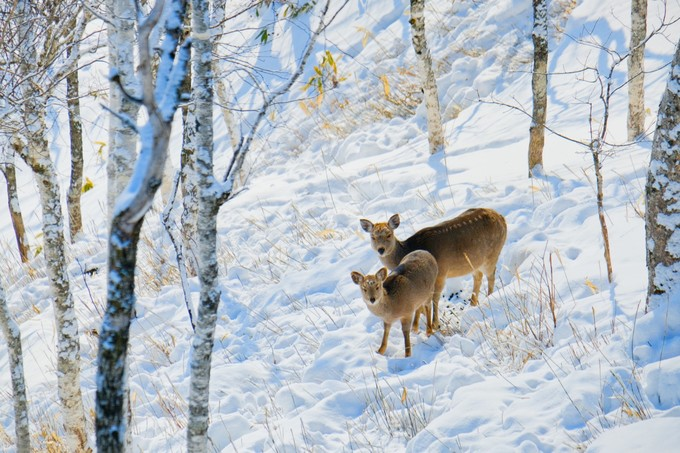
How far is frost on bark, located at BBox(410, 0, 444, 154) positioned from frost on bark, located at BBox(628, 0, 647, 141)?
319 cm

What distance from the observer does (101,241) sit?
547 inches

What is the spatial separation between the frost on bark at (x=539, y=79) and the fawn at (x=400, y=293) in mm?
3549

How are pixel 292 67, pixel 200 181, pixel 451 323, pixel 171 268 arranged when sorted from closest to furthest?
pixel 200 181 < pixel 451 323 < pixel 171 268 < pixel 292 67

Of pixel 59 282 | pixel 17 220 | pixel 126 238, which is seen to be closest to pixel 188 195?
pixel 59 282

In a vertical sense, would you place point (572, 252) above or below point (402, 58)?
below

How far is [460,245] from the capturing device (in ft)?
23.2

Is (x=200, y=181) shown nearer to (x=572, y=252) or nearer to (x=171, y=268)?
(x=572, y=252)

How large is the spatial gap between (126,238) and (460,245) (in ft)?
16.5

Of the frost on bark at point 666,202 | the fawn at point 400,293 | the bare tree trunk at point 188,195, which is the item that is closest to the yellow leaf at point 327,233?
the bare tree trunk at point 188,195

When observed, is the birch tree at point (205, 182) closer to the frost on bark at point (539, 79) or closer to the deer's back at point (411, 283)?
the deer's back at point (411, 283)

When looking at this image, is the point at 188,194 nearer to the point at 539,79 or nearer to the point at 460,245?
the point at 460,245

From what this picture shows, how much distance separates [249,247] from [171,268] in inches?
50.2

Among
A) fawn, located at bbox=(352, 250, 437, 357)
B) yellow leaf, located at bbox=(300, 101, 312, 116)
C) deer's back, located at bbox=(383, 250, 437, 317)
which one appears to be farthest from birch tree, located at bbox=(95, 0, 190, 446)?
yellow leaf, located at bbox=(300, 101, 312, 116)

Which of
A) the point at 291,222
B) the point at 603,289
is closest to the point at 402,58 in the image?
the point at 291,222
